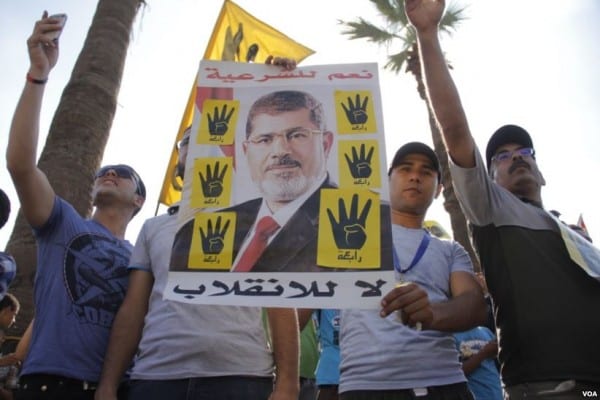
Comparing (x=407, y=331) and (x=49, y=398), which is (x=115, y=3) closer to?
(x=49, y=398)

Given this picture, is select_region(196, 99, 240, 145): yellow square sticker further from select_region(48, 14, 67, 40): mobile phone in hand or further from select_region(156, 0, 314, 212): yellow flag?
select_region(156, 0, 314, 212): yellow flag

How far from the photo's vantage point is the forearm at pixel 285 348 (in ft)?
6.69

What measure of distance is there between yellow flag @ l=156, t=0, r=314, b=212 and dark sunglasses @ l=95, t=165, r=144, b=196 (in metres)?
3.22

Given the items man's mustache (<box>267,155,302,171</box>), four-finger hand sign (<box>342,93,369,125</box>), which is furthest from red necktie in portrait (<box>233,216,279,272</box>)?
four-finger hand sign (<box>342,93,369,125</box>)

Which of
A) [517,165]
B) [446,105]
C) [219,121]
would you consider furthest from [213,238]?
[517,165]

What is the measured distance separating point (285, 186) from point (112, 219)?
1.51 metres

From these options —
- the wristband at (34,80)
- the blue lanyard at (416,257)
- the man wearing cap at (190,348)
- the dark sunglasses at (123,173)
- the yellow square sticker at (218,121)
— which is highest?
the wristband at (34,80)

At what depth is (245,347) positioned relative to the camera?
2086 mm

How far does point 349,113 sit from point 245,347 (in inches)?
44.4

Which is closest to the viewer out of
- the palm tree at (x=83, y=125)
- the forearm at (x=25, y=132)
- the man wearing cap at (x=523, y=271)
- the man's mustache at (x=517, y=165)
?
the man wearing cap at (x=523, y=271)

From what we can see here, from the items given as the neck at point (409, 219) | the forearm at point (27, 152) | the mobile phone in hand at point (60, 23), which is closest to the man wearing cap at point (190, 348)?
the forearm at point (27, 152)

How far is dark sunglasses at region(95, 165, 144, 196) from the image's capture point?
3.11 meters

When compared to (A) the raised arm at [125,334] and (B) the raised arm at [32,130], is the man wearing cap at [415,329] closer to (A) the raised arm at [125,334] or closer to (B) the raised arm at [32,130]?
(A) the raised arm at [125,334]

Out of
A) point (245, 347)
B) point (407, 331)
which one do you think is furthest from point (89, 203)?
point (407, 331)
